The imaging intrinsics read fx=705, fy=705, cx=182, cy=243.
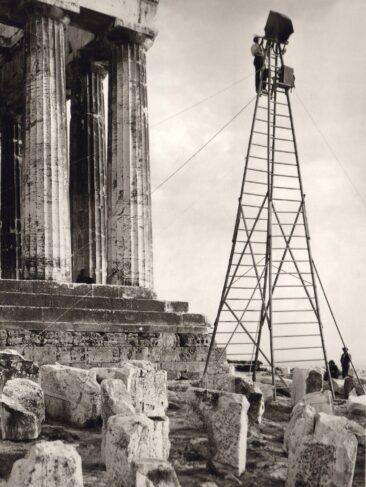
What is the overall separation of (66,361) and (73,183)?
30.4 feet

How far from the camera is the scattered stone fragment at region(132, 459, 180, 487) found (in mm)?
5293

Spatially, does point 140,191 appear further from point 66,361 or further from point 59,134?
point 66,361

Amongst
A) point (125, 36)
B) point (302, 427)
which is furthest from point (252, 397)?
point (125, 36)

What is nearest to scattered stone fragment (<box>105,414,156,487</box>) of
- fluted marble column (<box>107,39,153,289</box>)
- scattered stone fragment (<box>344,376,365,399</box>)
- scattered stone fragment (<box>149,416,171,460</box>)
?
scattered stone fragment (<box>149,416,171,460</box>)

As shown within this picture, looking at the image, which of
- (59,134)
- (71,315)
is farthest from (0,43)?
(71,315)

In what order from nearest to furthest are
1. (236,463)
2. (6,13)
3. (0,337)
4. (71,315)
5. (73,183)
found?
(236,463), (0,337), (71,315), (6,13), (73,183)

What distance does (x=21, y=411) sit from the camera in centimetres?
805

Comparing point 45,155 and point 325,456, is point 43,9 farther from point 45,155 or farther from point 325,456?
point 325,456

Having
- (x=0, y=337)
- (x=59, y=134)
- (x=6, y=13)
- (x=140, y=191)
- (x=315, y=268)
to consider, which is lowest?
(x=0, y=337)

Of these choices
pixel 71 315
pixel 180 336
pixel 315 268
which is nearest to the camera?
pixel 315 268

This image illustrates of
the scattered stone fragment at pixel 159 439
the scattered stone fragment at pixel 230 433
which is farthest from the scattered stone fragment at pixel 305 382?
the scattered stone fragment at pixel 159 439

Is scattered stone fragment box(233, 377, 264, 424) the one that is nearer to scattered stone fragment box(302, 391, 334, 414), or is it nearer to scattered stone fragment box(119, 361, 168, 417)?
scattered stone fragment box(302, 391, 334, 414)

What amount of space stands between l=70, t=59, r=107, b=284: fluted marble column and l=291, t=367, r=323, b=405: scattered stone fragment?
12595 millimetres

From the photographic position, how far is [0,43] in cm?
2661
